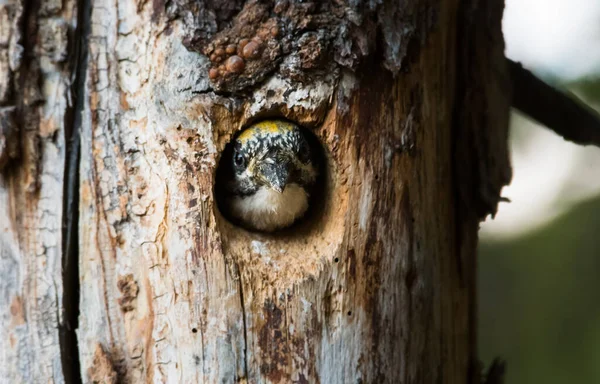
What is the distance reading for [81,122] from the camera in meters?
2.47

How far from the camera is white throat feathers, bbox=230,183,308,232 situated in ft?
9.20

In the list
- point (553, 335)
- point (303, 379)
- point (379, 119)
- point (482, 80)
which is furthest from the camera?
point (553, 335)

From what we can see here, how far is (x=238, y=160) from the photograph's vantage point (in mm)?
2922

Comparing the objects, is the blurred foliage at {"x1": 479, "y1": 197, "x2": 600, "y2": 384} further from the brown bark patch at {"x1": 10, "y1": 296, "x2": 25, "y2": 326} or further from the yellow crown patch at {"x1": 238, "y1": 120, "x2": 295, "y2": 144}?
the brown bark patch at {"x1": 10, "y1": 296, "x2": 25, "y2": 326}

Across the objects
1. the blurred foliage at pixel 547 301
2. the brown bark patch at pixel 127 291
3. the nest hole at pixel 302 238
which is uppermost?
the nest hole at pixel 302 238

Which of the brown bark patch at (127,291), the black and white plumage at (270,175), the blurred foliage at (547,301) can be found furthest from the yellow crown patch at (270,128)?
the blurred foliage at (547,301)

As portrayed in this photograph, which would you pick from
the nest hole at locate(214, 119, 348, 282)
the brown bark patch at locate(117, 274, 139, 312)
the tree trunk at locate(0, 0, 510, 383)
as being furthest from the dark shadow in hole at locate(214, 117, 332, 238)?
the brown bark patch at locate(117, 274, 139, 312)

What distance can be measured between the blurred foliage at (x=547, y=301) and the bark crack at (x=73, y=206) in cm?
408

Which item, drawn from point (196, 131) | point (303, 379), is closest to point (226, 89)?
point (196, 131)

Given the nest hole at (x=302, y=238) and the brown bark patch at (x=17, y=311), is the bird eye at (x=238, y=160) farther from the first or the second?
the brown bark patch at (x=17, y=311)

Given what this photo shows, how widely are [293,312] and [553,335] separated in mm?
3772

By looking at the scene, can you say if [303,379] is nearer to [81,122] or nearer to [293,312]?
[293,312]

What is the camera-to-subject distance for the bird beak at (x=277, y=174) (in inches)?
106

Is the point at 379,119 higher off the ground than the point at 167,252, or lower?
higher
